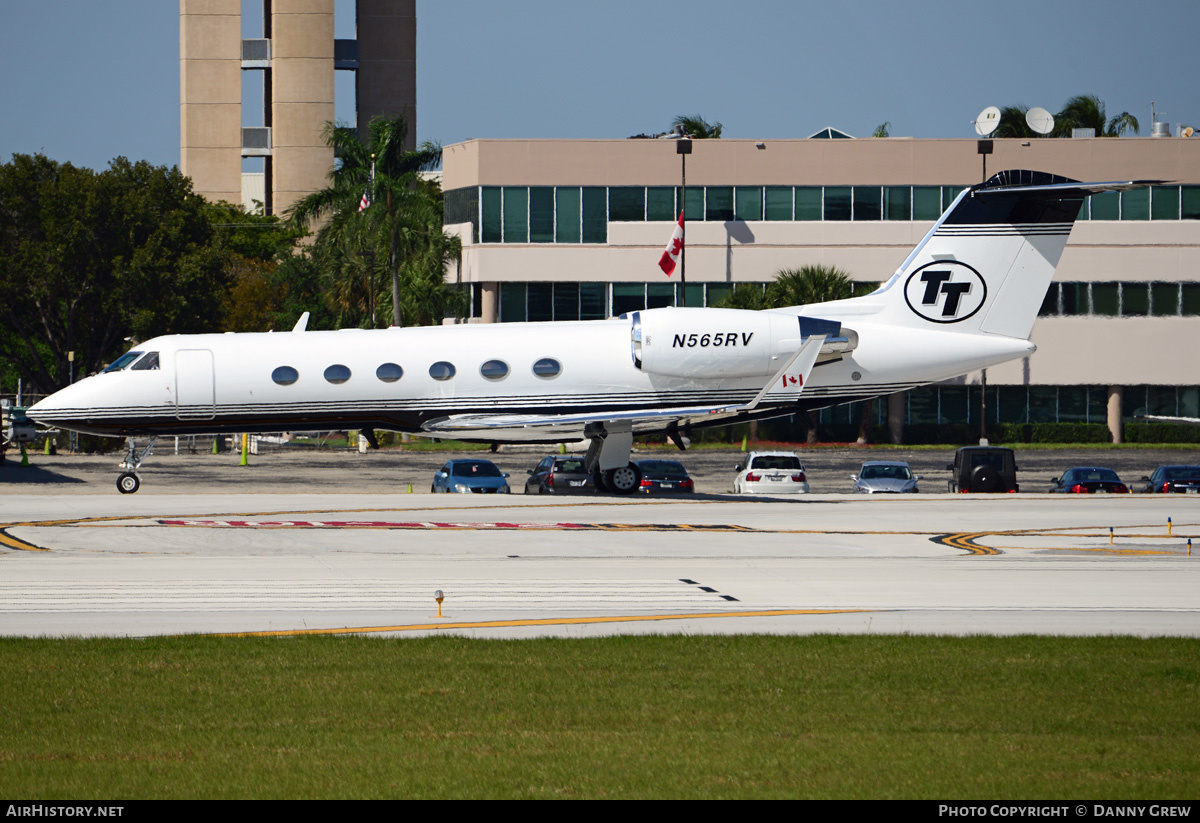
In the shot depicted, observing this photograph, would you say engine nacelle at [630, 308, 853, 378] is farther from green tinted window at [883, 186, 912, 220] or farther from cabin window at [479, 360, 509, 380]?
green tinted window at [883, 186, 912, 220]

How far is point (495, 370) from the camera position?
99.7 ft

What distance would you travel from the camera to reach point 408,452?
214 ft

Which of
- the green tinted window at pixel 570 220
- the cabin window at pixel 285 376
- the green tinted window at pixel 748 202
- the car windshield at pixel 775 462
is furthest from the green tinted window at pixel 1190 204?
the cabin window at pixel 285 376

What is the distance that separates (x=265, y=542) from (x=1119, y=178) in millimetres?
59460

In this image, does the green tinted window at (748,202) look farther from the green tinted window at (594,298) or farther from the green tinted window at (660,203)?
the green tinted window at (594,298)

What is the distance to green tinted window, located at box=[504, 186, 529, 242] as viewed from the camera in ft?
237

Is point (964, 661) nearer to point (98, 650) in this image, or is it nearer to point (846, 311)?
point (98, 650)

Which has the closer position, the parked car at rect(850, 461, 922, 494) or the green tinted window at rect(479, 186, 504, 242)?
the parked car at rect(850, 461, 922, 494)

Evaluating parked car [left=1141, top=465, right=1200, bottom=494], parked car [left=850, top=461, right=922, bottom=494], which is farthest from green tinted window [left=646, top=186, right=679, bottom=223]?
parked car [left=1141, top=465, right=1200, bottom=494]

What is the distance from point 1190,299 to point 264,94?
85635 millimetres

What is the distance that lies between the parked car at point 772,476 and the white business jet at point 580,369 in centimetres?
996

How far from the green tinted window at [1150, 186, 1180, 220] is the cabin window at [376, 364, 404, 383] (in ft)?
177

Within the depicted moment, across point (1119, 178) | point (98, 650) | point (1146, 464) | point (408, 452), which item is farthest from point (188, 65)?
point (98, 650)

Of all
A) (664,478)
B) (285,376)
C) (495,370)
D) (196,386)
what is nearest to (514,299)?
(664,478)
